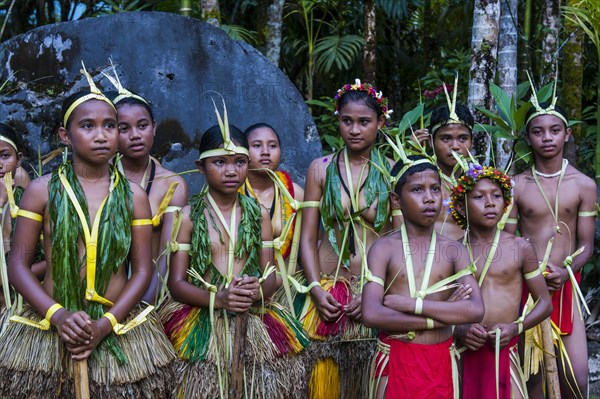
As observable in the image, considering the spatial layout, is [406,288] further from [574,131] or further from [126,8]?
[126,8]

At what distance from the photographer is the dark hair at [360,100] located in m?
4.24

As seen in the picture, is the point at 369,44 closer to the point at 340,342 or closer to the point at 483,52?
the point at 483,52

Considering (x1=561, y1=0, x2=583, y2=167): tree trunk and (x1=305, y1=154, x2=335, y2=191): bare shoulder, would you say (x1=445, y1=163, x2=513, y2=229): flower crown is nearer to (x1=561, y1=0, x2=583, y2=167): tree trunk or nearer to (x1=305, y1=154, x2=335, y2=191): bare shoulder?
(x1=305, y1=154, x2=335, y2=191): bare shoulder

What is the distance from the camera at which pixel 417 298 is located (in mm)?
3480

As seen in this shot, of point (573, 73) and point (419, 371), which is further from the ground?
point (573, 73)

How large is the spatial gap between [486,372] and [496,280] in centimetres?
45

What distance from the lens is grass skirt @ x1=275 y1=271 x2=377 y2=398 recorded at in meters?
4.01

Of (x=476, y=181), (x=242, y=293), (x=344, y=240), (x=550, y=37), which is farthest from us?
(x=550, y=37)

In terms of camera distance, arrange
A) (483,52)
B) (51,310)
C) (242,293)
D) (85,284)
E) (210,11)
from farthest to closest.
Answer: (210,11)
(483,52)
(242,293)
(85,284)
(51,310)

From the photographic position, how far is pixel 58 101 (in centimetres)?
532

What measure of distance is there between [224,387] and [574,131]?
4.40 m

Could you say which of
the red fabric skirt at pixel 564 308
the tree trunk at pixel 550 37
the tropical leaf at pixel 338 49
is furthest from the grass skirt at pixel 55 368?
the tropical leaf at pixel 338 49

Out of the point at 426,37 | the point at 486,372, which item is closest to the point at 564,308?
the point at 486,372

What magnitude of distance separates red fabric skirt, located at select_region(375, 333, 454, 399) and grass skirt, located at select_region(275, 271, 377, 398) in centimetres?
51
